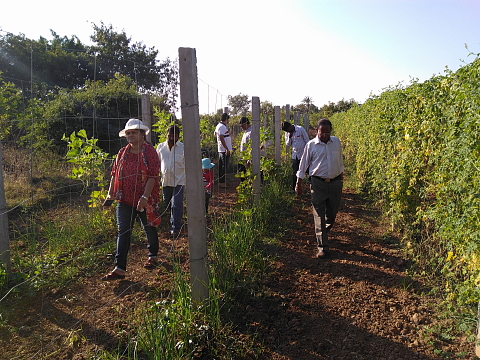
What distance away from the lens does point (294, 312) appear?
337cm

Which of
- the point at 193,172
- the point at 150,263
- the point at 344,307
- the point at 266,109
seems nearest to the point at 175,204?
the point at 150,263

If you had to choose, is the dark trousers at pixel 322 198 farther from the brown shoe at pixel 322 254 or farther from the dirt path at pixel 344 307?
the dirt path at pixel 344 307

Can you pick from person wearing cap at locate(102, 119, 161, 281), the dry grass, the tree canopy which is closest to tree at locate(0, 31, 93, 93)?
the tree canopy

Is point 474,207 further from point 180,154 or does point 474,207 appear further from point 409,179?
point 180,154

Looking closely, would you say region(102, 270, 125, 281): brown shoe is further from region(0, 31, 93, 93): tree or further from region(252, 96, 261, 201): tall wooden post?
region(0, 31, 93, 93): tree

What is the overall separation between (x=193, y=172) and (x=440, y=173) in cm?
237

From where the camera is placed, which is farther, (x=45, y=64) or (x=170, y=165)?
(x=45, y=64)

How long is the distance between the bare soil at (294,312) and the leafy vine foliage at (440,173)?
1.27 feet

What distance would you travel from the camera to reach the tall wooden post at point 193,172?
9.15 feet

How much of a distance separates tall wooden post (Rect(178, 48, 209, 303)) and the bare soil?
9.2 inches

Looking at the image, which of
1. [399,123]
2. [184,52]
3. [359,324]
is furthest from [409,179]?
[184,52]

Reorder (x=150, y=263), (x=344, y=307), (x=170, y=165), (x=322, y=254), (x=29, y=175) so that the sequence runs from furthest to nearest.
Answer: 1. (x=29, y=175)
2. (x=170, y=165)
3. (x=322, y=254)
4. (x=150, y=263)
5. (x=344, y=307)

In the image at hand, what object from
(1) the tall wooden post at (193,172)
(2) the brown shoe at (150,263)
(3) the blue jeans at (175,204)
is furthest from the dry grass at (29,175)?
(1) the tall wooden post at (193,172)

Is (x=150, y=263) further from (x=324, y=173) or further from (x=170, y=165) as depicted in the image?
(x=324, y=173)
